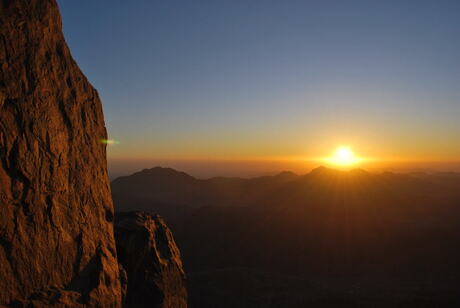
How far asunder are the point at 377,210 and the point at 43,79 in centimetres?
4841

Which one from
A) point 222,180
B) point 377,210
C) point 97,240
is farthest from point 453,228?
point 222,180

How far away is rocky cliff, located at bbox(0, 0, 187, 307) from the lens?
719cm

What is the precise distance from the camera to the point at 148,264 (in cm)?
1248

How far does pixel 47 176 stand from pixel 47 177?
0.08 feet

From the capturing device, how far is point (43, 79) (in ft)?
27.3

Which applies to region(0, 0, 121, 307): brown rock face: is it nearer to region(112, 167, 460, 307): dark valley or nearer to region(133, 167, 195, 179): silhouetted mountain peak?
region(112, 167, 460, 307): dark valley

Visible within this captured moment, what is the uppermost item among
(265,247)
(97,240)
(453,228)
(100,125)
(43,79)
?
(43,79)

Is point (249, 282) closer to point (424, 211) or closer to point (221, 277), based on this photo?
point (221, 277)

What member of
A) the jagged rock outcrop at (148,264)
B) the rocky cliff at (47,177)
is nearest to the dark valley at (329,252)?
the jagged rock outcrop at (148,264)

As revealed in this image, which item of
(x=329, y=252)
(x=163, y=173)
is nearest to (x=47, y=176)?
(x=329, y=252)

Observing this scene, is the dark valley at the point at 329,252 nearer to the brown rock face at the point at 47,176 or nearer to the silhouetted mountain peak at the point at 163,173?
the brown rock face at the point at 47,176

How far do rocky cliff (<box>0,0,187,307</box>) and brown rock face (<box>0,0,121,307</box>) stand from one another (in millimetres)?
22

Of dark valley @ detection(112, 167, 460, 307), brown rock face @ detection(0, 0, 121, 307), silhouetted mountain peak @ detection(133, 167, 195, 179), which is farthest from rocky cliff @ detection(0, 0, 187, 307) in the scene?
silhouetted mountain peak @ detection(133, 167, 195, 179)

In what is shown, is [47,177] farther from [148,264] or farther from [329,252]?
[329,252]
